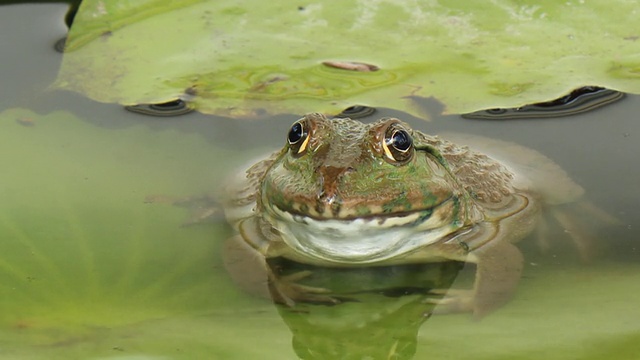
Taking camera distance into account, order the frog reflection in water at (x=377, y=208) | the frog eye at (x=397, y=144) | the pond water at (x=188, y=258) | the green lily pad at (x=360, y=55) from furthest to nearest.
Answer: the green lily pad at (x=360, y=55)
the frog eye at (x=397, y=144)
the frog reflection in water at (x=377, y=208)
the pond water at (x=188, y=258)

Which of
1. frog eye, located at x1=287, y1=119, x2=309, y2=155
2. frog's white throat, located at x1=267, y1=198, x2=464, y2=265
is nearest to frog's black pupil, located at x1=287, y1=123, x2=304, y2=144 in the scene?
frog eye, located at x1=287, y1=119, x2=309, y2=155

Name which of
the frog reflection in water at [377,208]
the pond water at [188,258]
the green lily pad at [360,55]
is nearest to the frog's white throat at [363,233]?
the frog reflection in water at [377,208]

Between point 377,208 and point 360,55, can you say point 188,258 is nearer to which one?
point 377,208

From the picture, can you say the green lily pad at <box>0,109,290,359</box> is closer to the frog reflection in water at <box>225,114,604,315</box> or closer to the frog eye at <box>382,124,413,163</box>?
the frog reflection in water at <box>225,114,604,315</box>

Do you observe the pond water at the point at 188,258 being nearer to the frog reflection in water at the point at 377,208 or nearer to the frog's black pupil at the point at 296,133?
the frog reflection in water at the point at 377,208

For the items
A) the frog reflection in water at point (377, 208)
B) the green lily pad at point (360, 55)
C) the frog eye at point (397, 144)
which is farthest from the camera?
the green lily pad at point (360, 55)

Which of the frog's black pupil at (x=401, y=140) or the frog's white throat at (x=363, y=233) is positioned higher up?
the frog's black pupil at (x=401, y=140)

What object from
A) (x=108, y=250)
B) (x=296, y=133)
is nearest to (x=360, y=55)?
(x=296, y=133)
